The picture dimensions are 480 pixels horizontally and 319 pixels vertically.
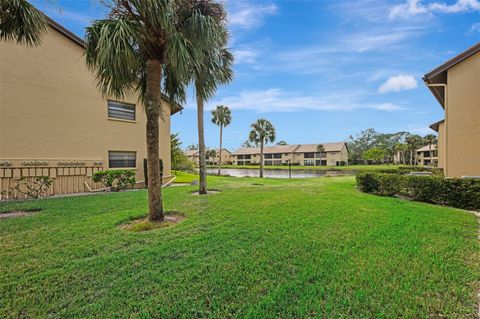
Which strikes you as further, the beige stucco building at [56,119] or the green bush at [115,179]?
the green bush at [115,179]

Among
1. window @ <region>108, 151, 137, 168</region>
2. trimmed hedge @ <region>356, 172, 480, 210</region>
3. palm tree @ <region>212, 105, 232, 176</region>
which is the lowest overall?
trimmed hedge @ <region>356, 172, 480, 210</region>

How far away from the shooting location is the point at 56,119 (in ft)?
37.7

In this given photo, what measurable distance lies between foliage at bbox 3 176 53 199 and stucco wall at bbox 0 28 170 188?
1187 mm

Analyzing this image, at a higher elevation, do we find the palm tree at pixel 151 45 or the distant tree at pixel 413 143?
the distant tree at pixel 413 143

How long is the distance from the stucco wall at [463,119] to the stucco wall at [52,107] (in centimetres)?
1351

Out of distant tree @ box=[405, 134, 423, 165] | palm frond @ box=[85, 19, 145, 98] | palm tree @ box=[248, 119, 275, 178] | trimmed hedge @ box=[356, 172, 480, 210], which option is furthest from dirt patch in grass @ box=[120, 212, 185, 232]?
distant tree @ box=[405, 134, 423, 165]

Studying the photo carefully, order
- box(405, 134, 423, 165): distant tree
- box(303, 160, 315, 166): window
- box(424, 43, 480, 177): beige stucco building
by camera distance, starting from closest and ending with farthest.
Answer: box(424, 43, 480, 177): beige stucco building
box(405, 134, 423, 165): distant tree
box(303, 160, 315, 166): window

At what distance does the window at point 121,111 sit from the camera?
536 inches

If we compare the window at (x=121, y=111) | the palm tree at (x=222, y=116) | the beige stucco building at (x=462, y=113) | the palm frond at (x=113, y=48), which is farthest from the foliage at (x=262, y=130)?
the palm frond at (x=113, y=48)

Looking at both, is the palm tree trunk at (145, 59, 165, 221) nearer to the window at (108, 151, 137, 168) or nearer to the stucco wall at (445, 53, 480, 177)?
the window at (108, 151, 137, 168)

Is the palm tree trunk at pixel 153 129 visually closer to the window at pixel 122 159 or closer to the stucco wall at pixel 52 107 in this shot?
the stucco wall at pixel 52 107

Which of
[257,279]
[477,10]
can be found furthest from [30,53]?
[477,10]

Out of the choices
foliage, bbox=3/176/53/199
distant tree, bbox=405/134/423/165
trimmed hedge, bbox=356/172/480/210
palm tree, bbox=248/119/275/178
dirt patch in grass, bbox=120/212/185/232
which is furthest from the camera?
distant tree, bbox=405/134/423/165

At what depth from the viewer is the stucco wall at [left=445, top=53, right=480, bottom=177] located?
980cm
